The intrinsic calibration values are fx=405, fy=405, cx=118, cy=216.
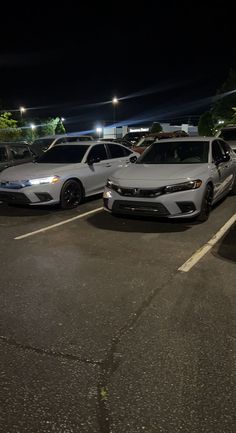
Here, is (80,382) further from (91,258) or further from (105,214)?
(105,214)

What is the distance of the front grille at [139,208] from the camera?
6.65m

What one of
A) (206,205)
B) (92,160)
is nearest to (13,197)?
(92,160)

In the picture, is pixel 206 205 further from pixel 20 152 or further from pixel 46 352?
pixel 20 152

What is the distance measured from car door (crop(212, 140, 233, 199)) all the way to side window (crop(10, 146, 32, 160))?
5850 millimetres

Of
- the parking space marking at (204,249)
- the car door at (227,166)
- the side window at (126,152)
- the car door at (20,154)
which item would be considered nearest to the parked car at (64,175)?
the side window at (126,152)

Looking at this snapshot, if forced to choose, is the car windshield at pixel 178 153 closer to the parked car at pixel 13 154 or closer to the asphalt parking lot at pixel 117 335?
the asphalt parking lot at pixel 117 335

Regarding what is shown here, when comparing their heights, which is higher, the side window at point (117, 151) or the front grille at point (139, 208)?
the side window at point (117, 151)

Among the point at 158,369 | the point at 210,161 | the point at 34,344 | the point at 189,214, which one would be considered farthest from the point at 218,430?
the point at 210,161

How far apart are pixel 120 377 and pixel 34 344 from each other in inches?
33.7

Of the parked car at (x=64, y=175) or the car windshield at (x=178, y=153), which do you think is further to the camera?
the parked car at (x=64, y=175)

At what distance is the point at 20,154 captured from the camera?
1182 centimetres

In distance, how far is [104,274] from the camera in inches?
192

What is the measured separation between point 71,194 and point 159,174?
2397 mm

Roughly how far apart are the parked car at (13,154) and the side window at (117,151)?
300cm
